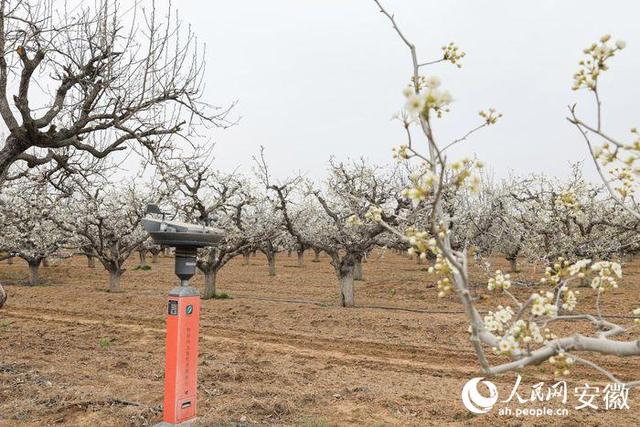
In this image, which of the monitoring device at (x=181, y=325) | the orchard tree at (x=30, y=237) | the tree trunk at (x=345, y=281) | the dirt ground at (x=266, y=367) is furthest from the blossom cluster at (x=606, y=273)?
the orchard tree at (x=30, y=237)

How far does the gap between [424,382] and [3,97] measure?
Result: 757cm

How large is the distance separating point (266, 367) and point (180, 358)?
13.2 feet

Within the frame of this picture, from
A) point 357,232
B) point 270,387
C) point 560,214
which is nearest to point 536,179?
point 560,214

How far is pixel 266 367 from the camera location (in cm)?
869

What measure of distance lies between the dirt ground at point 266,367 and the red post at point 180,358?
661mm

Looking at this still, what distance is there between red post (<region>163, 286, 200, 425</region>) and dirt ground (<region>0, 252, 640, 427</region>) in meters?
0.66

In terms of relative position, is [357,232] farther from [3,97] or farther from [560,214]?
[3,97]

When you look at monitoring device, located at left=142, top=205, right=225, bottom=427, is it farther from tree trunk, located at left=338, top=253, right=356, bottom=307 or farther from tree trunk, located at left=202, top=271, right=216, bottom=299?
tree trunk, located at left=202, top=271, right=216, bottom=299

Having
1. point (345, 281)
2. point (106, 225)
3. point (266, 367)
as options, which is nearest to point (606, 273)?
point (266, 367)

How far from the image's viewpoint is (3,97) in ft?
23.5

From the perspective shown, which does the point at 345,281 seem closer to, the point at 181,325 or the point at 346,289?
the point at 346,289

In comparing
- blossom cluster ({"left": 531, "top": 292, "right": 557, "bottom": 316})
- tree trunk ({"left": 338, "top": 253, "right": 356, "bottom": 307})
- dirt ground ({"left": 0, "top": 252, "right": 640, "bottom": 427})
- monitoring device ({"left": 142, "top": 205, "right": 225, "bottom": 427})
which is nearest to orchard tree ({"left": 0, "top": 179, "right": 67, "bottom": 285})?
dirt ground ({"left": 0, "top": 252, "right": 640, "bottom": 427})

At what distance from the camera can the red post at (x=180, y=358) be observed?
16.0 ft

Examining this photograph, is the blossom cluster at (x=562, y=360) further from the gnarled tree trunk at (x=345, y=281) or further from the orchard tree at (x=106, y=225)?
the orchard tree at (x=106, y=225)
